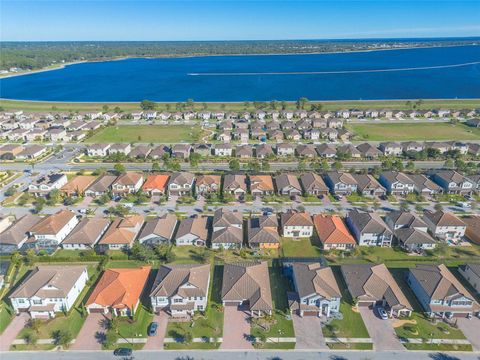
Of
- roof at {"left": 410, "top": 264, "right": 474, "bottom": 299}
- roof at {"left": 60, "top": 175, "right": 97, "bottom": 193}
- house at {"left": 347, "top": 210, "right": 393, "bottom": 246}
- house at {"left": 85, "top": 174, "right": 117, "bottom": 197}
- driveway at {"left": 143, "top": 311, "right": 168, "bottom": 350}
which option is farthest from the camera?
roof at {"left": 60, "top": 175, "right": 97, "bottom": 193}

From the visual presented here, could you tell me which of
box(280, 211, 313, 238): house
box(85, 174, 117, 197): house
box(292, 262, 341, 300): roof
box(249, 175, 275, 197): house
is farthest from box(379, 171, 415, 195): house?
box(85, 174, 117, 197): house

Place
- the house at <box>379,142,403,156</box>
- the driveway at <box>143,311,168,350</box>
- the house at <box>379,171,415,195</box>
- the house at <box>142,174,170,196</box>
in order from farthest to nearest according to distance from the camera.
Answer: the house at <box>379,142,403,156</box> < the house at <box>142,174,170,196</box> < the house at <box>379,171,415,195</box> < the driveway at <box>143,311,168,350</box>

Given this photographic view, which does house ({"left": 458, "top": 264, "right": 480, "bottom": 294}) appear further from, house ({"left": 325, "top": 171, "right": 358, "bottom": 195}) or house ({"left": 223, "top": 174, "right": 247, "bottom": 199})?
house ({"left": 223, "top": 174, "right": 247, "bottom": 199})

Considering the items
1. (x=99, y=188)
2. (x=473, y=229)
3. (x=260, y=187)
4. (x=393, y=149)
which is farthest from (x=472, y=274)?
(x=99, y=188)

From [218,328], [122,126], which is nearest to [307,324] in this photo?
[218,328]

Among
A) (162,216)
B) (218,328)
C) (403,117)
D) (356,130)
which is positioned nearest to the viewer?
(218,328)

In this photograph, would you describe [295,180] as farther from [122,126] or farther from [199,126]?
[122,126]

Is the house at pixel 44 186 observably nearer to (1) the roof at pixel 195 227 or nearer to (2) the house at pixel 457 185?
(1) the roof at pixel 195 227
